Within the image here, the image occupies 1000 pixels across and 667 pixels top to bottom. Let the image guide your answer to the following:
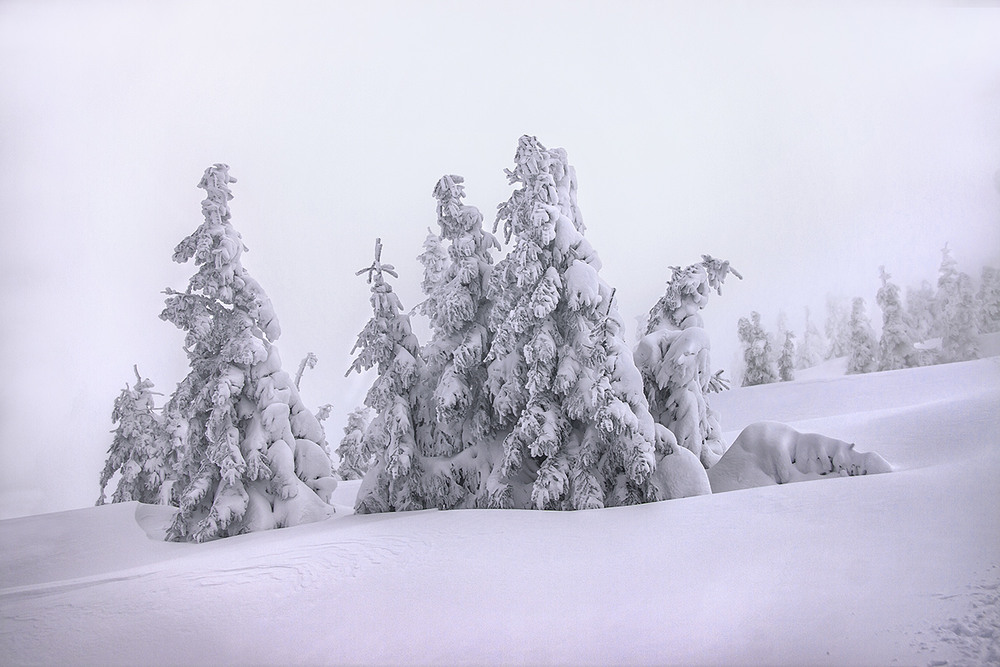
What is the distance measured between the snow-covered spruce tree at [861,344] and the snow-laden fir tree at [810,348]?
20.8 inches

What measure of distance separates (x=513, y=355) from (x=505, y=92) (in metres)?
5.25

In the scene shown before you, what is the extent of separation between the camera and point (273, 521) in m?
11.5

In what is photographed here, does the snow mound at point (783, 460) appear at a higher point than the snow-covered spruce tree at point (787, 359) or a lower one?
lower

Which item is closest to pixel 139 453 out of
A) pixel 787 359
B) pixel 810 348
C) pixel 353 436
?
pixel 353 436

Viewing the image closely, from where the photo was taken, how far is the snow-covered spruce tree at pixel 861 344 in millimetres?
10930

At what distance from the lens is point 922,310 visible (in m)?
10.2

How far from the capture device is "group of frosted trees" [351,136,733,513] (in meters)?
9.88

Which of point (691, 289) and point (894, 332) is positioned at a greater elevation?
point (691, 289)

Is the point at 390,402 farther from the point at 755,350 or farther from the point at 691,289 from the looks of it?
the point at 755,350

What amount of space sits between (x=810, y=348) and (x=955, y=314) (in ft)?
14.0

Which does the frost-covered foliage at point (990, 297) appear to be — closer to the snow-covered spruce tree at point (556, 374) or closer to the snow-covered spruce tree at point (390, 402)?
the snow-covered spruce tree at point (556, 374)

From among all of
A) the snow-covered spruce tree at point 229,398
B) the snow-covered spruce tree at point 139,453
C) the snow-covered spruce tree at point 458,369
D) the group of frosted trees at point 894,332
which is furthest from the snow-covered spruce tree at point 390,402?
the group of frosted trees at point 894,332

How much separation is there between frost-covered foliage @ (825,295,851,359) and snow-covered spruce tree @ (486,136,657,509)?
398 centimetres

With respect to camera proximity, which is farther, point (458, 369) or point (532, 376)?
point (458, 369)
